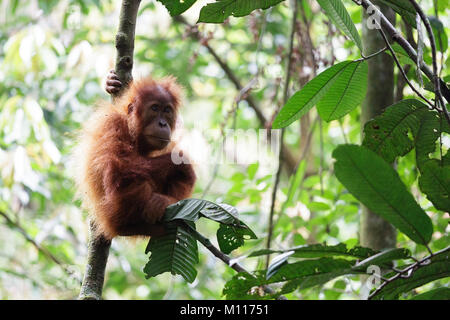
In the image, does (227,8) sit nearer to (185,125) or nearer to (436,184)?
(436,184)

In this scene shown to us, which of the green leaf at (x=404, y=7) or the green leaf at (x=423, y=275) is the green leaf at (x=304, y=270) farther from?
the green leaf at (x=404, y=7)

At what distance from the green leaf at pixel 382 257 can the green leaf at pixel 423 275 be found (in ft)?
0.18

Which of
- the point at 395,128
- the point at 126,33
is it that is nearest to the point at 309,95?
the point at 395,128

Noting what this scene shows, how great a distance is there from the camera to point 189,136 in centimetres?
329

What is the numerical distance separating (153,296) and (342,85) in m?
5.05

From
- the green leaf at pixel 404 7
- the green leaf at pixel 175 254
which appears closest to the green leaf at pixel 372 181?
the green leaf at pixel 404 7

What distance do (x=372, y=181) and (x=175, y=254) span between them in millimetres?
1196

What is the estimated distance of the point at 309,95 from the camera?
185 centimetres

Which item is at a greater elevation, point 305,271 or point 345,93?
point 345,93

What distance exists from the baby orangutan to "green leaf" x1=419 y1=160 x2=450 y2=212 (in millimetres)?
1307

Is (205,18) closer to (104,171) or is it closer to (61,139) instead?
(104,171)

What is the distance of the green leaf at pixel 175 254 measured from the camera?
85.7 inches

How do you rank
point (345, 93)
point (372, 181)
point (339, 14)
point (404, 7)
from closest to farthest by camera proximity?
1. point (372, 181)
2. point (339, 14)
3. point (404, 7)
4. point (345, 93)

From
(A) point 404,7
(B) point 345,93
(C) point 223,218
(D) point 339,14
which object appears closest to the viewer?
(D) point 339,14
